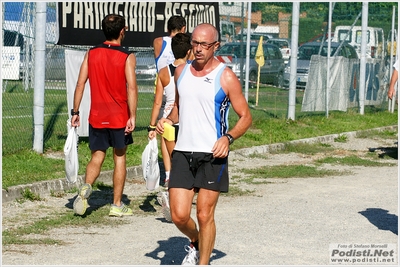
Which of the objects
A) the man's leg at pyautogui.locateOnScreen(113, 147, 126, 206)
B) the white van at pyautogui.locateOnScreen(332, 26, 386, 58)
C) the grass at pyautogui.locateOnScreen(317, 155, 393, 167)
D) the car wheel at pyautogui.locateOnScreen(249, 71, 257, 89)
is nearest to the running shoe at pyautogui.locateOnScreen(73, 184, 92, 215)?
the man's leg at pyautogui.locateOnScreen(113, 147, 126, 206)

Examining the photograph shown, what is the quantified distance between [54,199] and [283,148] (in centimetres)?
652

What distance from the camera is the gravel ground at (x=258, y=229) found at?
7.49m

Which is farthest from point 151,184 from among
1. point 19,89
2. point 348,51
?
point 348,51

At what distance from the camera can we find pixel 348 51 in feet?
86.4

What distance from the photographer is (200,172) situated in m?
6.81

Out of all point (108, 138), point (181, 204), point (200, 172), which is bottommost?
point (181, 204)

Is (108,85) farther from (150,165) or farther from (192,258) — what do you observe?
(192,258)

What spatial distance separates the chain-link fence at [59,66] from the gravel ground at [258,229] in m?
3.35

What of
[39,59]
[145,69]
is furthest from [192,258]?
[145,69]

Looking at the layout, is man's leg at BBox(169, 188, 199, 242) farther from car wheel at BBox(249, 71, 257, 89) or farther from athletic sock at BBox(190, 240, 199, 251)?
car wheel at BBox(249, 71, 257, 89)

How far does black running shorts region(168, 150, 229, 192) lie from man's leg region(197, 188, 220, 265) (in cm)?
6

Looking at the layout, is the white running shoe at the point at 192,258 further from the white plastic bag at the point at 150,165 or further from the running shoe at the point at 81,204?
the running shoe at the point at 81,204

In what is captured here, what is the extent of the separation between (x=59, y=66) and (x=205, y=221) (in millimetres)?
7877

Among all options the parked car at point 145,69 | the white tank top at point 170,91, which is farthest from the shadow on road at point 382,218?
the parked car at point 145,69
